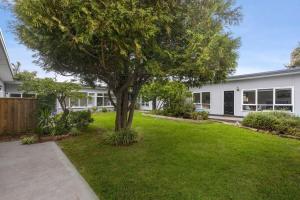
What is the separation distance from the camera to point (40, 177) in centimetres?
385

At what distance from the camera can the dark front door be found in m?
14.5

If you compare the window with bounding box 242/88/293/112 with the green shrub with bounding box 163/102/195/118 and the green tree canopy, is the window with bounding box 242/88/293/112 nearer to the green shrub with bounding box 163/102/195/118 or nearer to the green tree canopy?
the green shrub with bounding box 163/102/195/118

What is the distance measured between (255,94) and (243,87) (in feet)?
3.20

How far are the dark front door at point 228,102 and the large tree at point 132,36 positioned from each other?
31.0 ft

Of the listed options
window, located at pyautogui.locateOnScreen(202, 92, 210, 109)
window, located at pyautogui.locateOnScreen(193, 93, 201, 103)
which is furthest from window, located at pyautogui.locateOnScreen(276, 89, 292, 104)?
window, located at pyautogui.locateOnScreen(193, 93, 201, 103)

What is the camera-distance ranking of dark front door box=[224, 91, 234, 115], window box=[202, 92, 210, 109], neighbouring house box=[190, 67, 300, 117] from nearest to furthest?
neighbouring house box=[190, 67, 300, 117] → dark front door box=[224, 91, 234, 115] → window box=[202, 92, 210, 109]

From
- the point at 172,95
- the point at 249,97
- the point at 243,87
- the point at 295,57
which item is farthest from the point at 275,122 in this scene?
the point at 295,57

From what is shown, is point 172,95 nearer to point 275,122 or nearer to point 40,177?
point 275,122

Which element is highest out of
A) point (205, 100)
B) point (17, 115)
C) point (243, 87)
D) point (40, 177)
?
point (243, 87)

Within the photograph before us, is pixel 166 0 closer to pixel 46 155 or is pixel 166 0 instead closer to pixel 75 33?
pixel 75 33

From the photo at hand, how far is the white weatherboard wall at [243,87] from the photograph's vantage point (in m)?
10.8

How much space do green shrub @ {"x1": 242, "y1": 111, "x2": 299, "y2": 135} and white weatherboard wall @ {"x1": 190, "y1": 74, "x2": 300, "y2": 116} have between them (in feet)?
8.30

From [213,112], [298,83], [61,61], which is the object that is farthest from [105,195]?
[213,112]

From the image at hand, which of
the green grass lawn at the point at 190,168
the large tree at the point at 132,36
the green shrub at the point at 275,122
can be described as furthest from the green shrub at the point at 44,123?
the green shrub at the point at 275,122
